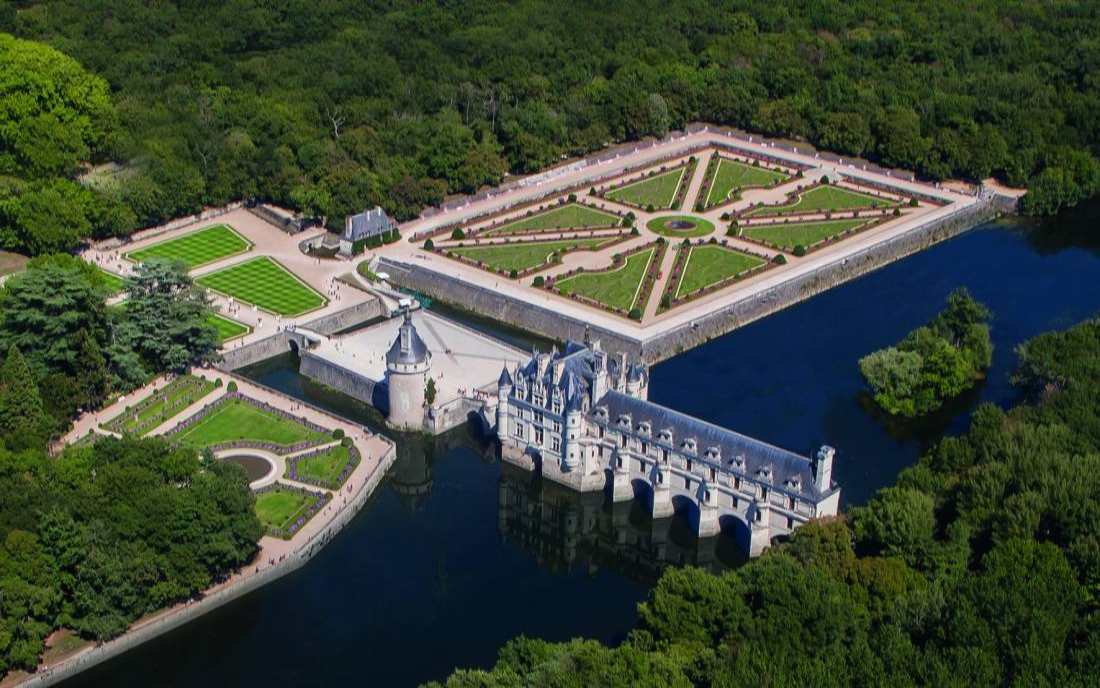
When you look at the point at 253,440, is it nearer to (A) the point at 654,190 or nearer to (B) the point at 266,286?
(B) the point at 266,286

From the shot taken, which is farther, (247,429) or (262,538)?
(247,429)

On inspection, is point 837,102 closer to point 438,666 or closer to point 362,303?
point 362,303

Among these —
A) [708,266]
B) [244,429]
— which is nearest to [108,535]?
[244,429]

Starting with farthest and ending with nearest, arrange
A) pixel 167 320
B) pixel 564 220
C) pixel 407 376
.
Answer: pixel 564 220 < pixel 167 320 < pixel 407 376

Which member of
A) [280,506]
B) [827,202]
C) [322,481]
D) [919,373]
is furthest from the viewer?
[827,202]

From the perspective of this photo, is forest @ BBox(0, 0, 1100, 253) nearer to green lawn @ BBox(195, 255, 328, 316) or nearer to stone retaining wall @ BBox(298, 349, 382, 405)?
green lawn @ BBox(195, 255, 328, 316)

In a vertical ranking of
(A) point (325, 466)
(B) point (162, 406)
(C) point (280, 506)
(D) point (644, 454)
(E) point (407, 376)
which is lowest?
(C) point (280, 506)
